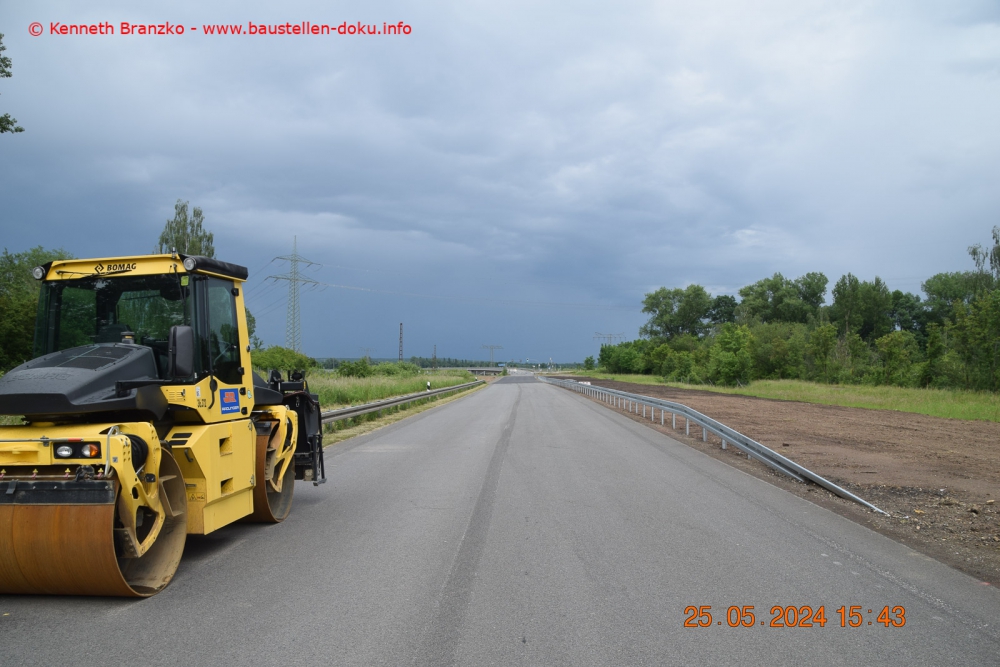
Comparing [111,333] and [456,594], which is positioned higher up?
[111,333]

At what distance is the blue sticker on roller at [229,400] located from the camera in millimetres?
6289

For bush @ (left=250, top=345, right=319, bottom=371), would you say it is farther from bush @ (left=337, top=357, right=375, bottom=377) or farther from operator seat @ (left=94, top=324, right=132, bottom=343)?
operator seat @ (left=94, top=324, right=132, bottom=343)

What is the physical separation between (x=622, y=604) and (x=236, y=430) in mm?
3984

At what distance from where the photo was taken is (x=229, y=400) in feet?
21.1

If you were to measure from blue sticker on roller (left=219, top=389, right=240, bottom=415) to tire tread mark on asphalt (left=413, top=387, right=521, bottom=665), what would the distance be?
105 inches

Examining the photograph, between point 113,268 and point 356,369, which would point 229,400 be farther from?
point 356,369

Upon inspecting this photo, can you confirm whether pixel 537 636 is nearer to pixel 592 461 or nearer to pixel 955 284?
pixel 592 461

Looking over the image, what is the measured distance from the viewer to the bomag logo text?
6.18 metres

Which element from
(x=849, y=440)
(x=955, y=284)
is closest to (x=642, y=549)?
(x=849, y=440)
